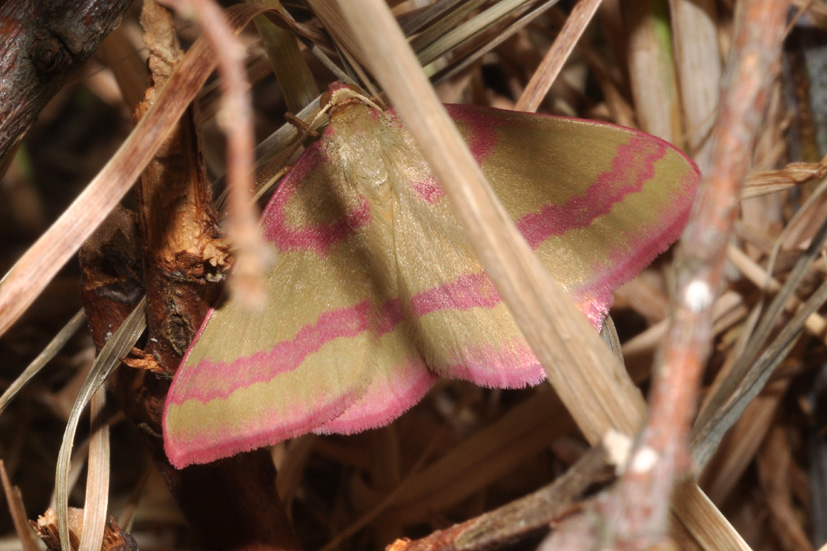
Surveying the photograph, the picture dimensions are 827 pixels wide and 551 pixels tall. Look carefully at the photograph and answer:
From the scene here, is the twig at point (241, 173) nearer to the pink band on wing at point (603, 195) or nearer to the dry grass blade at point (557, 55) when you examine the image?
the pink band on wing at point (603, 195)

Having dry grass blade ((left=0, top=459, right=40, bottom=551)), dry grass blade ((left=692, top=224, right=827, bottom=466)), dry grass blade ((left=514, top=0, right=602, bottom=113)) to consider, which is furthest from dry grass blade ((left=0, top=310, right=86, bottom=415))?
dry grass blade ((left=692, top=224, right=827, bottom=466))

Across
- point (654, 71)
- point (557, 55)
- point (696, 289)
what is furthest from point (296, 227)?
point (654, 71)

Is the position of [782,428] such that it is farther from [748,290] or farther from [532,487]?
[532,487]

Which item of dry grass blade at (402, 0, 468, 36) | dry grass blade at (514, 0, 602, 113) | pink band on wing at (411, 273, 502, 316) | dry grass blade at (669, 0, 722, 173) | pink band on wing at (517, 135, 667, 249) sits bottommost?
dry grass blade at (669, 0, 722, 173)

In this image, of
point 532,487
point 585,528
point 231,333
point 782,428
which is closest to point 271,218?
point 231,333

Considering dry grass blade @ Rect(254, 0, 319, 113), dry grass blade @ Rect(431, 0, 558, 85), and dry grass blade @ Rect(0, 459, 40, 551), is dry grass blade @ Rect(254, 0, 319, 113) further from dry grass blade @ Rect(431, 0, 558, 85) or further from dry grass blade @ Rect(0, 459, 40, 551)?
dry grass blade @ Rect(0, 459, 40, 551)

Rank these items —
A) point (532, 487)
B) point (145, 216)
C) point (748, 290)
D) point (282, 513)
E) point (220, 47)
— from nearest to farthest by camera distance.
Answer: point (220, 47), point (145, 216), point (282, 513), point (748, 290), point (532, 487)

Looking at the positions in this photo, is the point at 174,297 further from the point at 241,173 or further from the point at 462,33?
the point at 462,33

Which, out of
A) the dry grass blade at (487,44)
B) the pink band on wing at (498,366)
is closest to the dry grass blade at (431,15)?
the dry grass blade at (487,44)

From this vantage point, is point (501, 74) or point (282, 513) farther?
point (501, 74)
